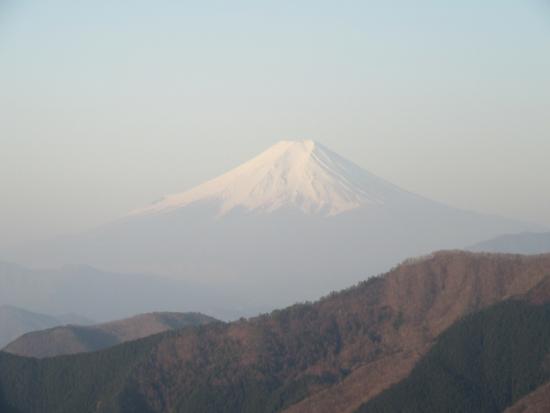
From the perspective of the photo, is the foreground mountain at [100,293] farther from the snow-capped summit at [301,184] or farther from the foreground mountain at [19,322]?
the foreground mountain at [19,322]

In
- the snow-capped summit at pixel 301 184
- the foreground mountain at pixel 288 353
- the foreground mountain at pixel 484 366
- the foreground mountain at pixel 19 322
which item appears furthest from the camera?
the snow-capped summit at pixel 301 184

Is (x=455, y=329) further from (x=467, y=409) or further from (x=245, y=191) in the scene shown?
(x=245, y=191)

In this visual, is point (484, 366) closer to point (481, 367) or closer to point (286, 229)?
Answer: point (481, 367)

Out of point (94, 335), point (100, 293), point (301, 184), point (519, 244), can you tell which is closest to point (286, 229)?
point (301, 184)

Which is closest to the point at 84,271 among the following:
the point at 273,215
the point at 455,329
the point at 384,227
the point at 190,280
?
the point at 190,280

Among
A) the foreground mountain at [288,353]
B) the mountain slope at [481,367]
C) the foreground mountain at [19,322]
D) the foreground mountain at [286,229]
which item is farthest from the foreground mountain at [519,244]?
the mountain slope at [481,367]

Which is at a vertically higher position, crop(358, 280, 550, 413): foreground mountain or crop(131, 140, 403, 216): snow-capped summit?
crop(131, 140, 403, 216): snow-capped summit

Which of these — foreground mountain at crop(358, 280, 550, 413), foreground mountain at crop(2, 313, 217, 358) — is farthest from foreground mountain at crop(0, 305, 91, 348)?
foreground mountain at crop(358, 280, 550, 413)

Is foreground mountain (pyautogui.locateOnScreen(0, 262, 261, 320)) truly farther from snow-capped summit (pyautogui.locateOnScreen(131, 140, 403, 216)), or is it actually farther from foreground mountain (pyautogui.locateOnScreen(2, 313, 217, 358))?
foreground mountain (pyautogui.locateOnScreen(2, 313, 217, 358))
